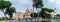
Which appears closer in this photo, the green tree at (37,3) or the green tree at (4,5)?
the green tree at (4,5)

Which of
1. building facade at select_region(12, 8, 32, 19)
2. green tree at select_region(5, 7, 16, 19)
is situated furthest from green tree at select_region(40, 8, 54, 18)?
green tree at select_region(5, 7, 16, 19)

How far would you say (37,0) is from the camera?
32.1 ft

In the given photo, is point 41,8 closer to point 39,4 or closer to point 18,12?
point 39,4

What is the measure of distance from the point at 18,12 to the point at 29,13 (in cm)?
109

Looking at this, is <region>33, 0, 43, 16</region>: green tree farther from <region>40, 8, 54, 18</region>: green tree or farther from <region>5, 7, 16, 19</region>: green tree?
<region>5, 7, 16, 19</region>: green tree

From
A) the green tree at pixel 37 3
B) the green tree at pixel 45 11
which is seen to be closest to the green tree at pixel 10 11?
the green tree at pixel 37 3

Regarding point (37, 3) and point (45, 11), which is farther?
point (45, 11)

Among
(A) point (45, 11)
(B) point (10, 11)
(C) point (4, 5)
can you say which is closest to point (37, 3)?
(A) point (45, 11)

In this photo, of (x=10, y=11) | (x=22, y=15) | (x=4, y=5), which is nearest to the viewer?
(x=4, y=5)

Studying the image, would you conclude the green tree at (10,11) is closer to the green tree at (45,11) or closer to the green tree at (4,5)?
the green tree at (4,5)

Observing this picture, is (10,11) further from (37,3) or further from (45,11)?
(45,11)

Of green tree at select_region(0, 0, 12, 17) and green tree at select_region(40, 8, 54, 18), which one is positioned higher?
green tree at select_region(0, 0, 12, 17)

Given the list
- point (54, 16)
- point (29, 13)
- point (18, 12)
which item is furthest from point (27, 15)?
point (54, 16)

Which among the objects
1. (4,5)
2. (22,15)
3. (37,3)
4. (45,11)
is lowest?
(22,15)
